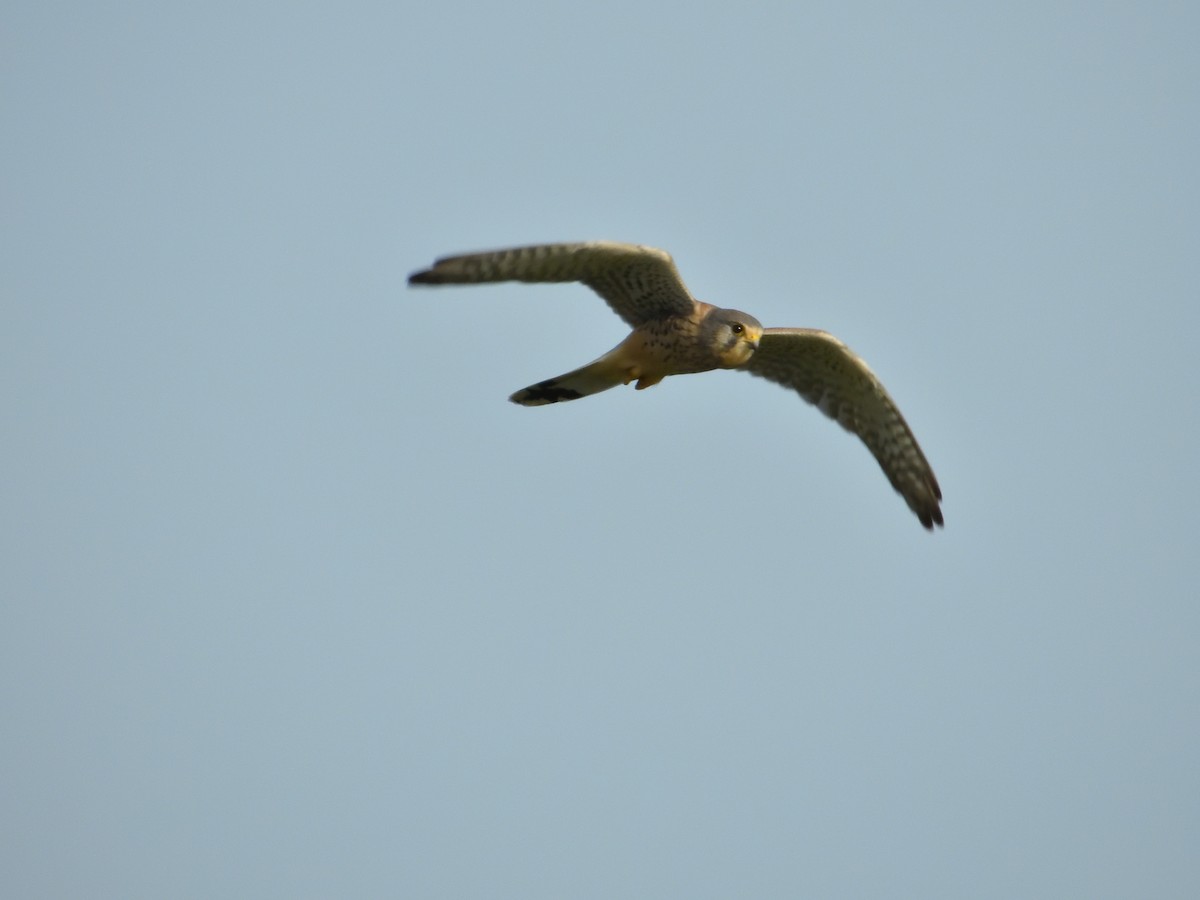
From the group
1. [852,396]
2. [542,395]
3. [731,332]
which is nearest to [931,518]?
[852,396]

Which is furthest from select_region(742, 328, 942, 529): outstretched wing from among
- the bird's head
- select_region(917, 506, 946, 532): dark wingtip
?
the bird's head

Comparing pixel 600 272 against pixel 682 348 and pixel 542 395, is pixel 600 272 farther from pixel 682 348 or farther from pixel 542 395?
pixel 542 395

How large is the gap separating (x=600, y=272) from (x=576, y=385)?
1.14m

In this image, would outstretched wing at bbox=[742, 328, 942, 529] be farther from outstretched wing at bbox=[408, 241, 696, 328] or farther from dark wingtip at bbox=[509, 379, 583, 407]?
dark wingtip at bbox=[509, 379, 583, 407]

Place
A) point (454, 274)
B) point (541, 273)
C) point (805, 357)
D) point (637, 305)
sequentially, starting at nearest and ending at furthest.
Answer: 1. point (454, 274)
2. point (541, 273)
3. point (637, 305)
4. point (805, 357)

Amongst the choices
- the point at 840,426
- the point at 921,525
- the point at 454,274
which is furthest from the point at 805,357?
the point at 454,274

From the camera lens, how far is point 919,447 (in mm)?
13305

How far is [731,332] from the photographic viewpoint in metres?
11.4

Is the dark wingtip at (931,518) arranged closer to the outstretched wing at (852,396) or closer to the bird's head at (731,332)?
the outstretched wing at (852,396)

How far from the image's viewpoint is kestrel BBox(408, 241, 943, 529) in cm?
1043

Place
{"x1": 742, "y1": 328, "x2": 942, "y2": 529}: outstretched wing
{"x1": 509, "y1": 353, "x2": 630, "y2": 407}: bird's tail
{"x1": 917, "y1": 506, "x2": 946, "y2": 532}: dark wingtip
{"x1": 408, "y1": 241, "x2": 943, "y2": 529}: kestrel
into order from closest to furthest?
{"x1": 408, "y1": 241, "x2": 943, "y2": 529}: kestrel < {"x1": 509, "y1": 353, "x2": 630, "y2": 407}: bird's tail < {"x1": 742, "y1": 328, "x2": 942, "y2": 529}: outstretched wing < {"x1": 917, "y1": 506, "x2": 946, "y2": 532}: dark wingtip

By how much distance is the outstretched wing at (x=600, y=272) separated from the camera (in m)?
9.86

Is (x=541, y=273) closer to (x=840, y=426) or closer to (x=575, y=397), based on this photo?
(x=575, y=397)

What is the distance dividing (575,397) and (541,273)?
66.5 inches
